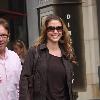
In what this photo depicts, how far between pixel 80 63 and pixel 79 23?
0.90m

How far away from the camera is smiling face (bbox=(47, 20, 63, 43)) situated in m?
5.44

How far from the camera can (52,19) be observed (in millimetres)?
5477

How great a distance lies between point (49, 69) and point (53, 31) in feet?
1.33

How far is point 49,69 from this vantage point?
532 cm

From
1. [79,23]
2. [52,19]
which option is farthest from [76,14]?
[52,19]

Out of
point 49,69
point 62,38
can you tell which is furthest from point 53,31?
point 49,69

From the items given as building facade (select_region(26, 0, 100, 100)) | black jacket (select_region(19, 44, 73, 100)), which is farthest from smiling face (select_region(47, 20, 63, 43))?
building facade (select_region(26, 0, 100, 100))

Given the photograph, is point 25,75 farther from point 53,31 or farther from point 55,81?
point 53,31

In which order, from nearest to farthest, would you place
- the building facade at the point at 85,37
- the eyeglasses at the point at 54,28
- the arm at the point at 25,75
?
1. the arm at the point at 25,75
2. the eyeglasses at the point at 54,28
3. the building facade at the point at 85,37

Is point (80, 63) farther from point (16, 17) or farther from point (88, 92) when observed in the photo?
point (16, 17)

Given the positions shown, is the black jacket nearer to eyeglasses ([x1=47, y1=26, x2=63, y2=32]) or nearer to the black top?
the black top

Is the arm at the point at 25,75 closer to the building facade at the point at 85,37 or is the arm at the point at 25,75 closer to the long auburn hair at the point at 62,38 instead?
the long auburn hair at the point at 62,38

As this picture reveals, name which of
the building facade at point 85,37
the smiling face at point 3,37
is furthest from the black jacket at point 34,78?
the building facade at point 85,37

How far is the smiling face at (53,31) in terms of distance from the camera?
5.44m
